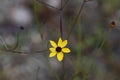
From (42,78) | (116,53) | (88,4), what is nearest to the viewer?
(42,78)

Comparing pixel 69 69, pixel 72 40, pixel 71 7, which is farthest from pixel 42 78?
pixel 71 7

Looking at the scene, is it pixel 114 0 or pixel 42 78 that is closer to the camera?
pixel 42 78

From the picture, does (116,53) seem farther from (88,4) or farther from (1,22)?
(1,22)

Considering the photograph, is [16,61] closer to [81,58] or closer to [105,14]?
[81,58]

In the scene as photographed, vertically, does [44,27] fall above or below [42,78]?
above

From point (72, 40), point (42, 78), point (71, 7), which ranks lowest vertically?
point (42, 78)

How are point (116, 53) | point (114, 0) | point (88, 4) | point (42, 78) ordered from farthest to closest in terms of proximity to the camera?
point (88, 4) → point (114, 0) → point (116, 53) → point (42, 78)
